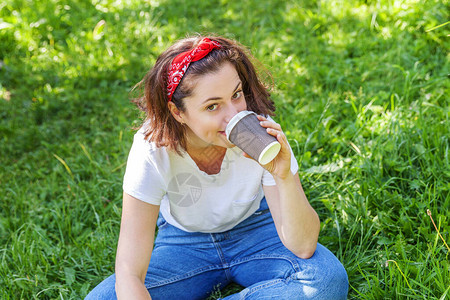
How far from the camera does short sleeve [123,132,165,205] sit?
6.57 ft

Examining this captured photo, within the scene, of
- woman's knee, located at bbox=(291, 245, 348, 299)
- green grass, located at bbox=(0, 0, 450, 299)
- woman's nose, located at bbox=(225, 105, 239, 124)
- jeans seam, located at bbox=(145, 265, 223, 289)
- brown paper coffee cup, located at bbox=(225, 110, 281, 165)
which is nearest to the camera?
brown paper coffee cup, located at bbox=(225, 110, 281, 165)

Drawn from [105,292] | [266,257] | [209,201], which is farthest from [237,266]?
[105,292]

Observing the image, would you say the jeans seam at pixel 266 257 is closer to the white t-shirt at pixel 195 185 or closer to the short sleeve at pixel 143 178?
the white t-shirt at pixel 195 185

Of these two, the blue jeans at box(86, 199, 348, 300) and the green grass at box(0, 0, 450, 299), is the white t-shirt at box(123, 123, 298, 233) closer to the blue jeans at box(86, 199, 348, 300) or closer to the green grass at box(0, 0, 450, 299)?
the blue jeans at box(86, 199, 348, 300)

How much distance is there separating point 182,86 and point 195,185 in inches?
18.1

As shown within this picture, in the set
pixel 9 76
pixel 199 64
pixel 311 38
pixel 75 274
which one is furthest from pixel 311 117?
pixel 9 76

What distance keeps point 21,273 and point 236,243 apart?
1116 mm

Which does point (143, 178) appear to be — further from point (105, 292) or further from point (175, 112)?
point (105, 292)

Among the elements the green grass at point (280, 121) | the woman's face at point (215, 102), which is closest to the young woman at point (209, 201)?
the woman's face at point (215, 102)

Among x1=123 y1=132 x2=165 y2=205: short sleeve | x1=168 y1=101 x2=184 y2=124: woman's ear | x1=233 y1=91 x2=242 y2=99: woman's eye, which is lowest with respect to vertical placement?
x1=123 y1=132 x2=165 y2=205: short sleeve

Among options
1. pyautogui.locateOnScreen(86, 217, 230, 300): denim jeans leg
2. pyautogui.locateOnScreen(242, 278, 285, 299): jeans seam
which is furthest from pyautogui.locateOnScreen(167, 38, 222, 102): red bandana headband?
pyautogui.locateOnScreen(242, 278, 285, 299): jeans seam

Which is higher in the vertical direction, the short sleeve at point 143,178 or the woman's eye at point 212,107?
the woman's eye at point 212,107

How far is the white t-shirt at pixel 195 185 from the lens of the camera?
80.1 inches

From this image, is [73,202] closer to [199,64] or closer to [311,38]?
[199,64]
